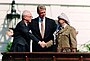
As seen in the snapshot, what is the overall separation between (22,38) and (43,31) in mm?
442

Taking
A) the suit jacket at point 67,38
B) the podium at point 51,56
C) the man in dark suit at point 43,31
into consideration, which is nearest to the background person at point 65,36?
the suit jacket at point 67,38

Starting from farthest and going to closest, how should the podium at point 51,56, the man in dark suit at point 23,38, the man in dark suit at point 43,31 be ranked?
the man in dark suit at point 43,31 → the man in dark suit at point 23,38 → the podium at point 51,56

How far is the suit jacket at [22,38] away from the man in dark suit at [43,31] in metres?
0.14

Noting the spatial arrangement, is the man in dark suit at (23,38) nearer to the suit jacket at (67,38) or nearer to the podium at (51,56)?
the suit jacket at (67,38)

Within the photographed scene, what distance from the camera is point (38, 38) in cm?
731

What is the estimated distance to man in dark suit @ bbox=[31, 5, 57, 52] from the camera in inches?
282

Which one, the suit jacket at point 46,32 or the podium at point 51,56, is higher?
the suit jacket at point 46,32

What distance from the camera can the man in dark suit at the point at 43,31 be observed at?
7.17m

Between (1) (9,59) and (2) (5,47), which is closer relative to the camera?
(1) (9,59)

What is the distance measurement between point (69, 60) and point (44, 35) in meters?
1.11

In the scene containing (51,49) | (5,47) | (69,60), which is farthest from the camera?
(5,47)

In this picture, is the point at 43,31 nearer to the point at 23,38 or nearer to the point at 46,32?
the point at 46,32

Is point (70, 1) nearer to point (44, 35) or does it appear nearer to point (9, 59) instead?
point (44, 35)

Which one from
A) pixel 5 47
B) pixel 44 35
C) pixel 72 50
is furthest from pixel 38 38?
pixel 5 47
